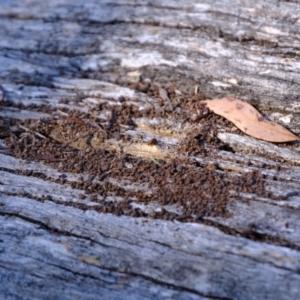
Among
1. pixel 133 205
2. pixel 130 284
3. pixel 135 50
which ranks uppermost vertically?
pixel 135 50

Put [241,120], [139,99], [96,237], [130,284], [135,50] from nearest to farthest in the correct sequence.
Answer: [130,284] → [96,237] → [241,120] → [139,99] → [135,50]

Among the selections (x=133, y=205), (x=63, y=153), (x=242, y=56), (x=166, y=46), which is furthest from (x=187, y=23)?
(x=133, y=205)

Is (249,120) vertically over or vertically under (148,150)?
over

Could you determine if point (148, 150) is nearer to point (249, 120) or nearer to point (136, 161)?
point (136, 161)

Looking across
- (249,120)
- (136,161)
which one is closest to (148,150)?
(136,161)

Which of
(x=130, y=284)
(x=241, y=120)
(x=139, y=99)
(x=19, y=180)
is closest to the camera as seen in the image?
(x=130, y=284)

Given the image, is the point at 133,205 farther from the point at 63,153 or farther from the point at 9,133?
the point at 9,133
